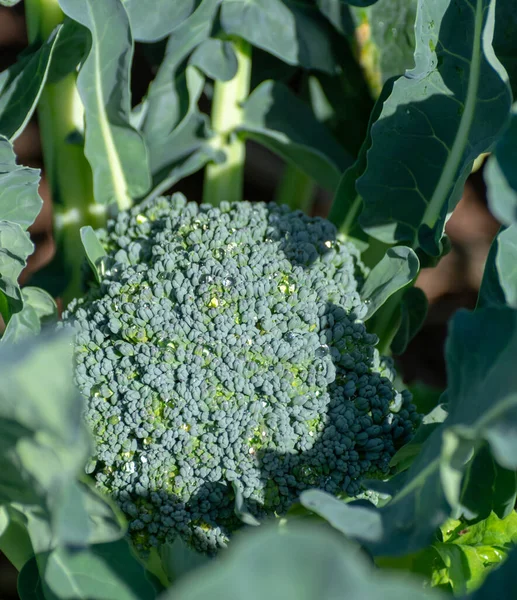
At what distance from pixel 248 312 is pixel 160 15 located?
50 centimetres

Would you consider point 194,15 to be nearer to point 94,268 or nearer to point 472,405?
point 94,268

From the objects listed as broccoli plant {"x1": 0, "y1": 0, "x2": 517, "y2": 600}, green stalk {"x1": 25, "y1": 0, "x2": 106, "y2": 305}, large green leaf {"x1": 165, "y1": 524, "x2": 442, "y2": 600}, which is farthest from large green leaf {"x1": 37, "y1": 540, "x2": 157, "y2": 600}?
green stalk {"x1": 25, "y1": 0, "x2": 106, "y2": 305}

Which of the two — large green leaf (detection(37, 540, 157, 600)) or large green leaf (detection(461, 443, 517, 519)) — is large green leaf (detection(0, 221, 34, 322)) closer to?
large green leaf (detection(37, 540, 157, 600))

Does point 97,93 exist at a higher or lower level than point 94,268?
higher

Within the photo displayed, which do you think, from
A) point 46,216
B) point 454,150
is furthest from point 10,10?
point 454,150

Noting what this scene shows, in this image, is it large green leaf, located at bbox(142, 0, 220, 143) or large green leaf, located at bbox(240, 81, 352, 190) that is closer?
large green leaf, located at bbox(142, 0, 220, 143)

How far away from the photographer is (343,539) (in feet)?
2.44

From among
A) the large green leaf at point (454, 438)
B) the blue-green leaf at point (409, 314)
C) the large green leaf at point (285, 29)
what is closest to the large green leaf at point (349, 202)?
the blue-green leaf at point (409, 314)

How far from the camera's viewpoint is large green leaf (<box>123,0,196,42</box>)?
1031mm

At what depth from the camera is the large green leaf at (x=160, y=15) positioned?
3.38ft

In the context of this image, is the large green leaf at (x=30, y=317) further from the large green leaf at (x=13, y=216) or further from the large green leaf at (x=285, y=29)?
the large green leaf at (x=285, y=29)

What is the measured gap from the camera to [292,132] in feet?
3.95

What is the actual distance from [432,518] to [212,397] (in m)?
0.32

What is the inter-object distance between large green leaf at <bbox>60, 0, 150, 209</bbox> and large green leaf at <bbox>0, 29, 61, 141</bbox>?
0.06 m
